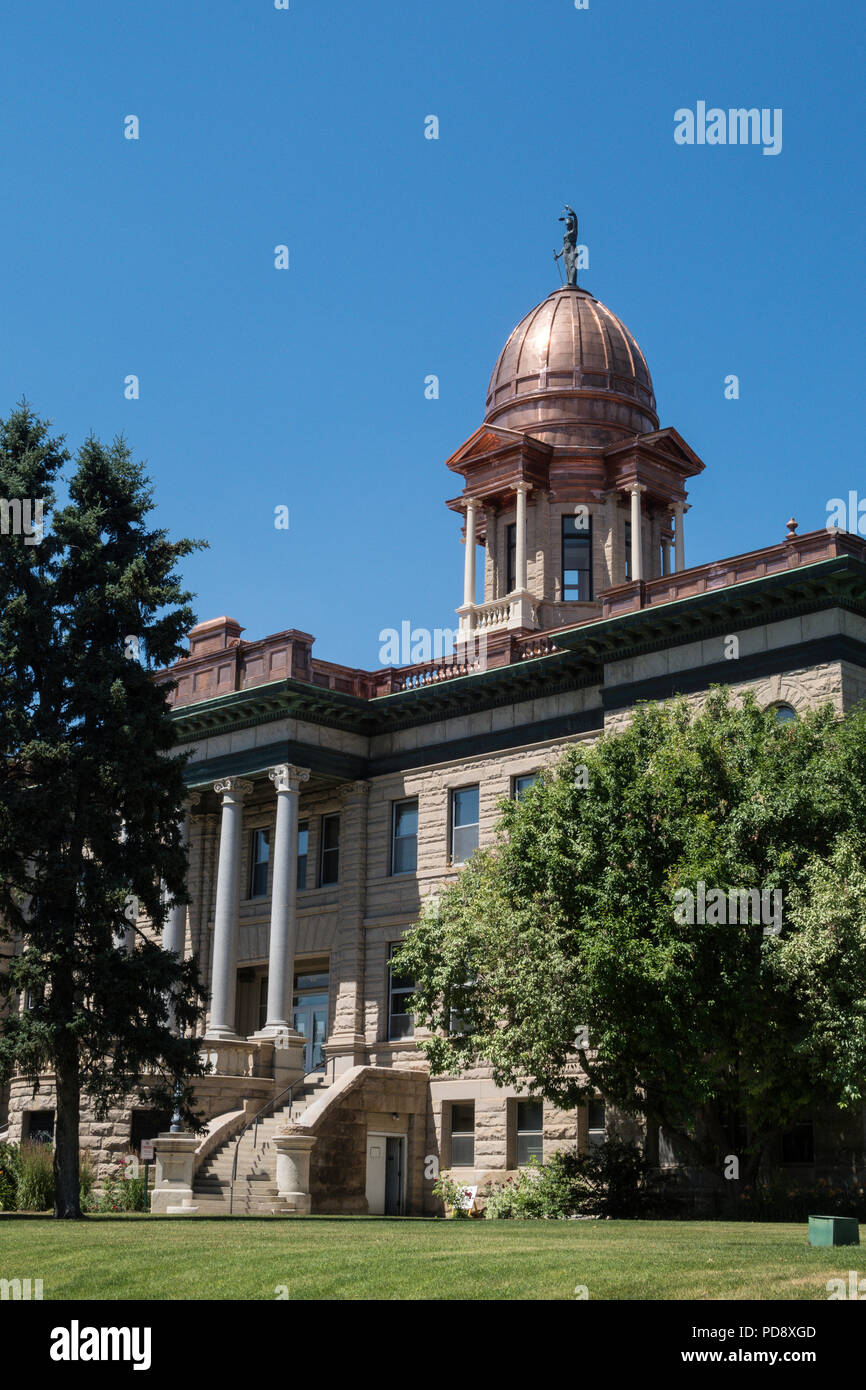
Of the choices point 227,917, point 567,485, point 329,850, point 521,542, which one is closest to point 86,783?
point 227,917

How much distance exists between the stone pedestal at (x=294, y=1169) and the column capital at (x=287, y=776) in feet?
33.8

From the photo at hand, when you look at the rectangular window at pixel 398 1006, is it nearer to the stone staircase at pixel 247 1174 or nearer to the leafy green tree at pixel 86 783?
the stone staircase at pixel 247 1174

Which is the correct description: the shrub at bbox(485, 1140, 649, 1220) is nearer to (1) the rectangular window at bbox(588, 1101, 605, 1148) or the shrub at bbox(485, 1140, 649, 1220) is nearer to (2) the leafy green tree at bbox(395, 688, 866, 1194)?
(2) the leafy green tree at bbox(395, 688, 866, 1194)

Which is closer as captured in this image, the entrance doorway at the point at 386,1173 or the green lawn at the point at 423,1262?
the green lawn at the point at 423,1262

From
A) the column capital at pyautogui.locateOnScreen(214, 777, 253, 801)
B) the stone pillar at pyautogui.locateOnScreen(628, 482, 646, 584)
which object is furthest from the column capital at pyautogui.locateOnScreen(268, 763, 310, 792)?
the stone pillar at pyautogui.locateOnScreen(628, 482, 646, 584)

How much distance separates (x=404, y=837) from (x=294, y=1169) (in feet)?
36.9

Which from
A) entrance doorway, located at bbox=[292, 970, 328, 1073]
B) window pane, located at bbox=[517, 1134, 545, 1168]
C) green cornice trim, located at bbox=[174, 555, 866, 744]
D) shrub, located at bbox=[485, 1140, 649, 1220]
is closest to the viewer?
shrub, located at bbox=[485, 1140, 649, 1220]

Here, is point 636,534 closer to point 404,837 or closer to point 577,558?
point 577,558

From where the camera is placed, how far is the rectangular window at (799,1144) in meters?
30.1

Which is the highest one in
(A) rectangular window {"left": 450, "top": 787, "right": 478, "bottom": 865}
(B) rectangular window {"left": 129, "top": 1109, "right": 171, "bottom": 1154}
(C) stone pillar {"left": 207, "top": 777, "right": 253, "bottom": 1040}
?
(A) rectangular window {"left": 450, "top": 787, "right": 478, "bottom": 865}

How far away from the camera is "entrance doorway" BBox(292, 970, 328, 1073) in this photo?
42406 millimetres

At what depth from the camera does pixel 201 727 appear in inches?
1671

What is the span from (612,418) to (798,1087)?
30.0 meters

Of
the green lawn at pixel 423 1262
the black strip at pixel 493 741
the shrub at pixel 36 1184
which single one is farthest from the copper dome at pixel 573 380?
the green lawn at pixel 423 1262
